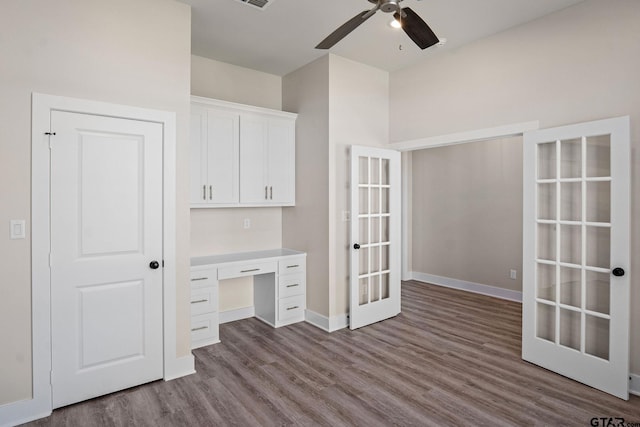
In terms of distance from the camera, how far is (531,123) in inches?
125

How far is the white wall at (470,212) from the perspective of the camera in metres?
5.21

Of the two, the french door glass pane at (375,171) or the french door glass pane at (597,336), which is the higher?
the french door glass pane at (375,171)

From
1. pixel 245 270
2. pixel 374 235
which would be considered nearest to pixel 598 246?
pixel 374 235

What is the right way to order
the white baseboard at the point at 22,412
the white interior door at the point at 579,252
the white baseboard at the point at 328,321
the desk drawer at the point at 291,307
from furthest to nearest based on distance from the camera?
the desk drawer at the point at 291,307 → the white baseboard at the point at 328,321 → the white interior door at the point at 579,252 → the white baseboard at the point at 22,412

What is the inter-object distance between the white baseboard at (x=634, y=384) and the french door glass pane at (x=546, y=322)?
0.53 m

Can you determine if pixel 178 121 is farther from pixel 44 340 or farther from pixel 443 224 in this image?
pixel 443 224

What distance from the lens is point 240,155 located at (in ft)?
13.1

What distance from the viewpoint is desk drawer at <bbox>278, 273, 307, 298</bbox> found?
13.6ft

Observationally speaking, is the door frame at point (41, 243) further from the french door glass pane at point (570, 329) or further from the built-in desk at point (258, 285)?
the french door glass pane at point (570, 329)

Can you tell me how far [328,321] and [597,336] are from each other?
2412mm

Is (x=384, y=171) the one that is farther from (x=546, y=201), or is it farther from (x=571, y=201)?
(x=571, y=201)

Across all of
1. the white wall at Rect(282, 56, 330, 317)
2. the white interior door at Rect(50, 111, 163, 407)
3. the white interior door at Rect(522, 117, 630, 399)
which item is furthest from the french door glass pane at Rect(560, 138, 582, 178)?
the white interior door at Rect(50, 111, 163, 407)

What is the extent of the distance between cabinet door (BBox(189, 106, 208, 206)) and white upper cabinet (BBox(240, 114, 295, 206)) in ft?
1.40

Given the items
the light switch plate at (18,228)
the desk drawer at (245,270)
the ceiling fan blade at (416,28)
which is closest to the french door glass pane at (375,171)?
the desk drawer at (245,270)
